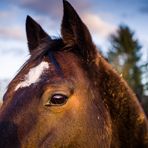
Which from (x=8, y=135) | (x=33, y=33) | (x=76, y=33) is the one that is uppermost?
(x=33, y=33)

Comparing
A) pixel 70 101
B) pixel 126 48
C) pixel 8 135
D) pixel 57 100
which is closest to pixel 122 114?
pixel 70 101

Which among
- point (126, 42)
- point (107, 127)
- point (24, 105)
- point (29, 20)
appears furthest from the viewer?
point (126, 42)

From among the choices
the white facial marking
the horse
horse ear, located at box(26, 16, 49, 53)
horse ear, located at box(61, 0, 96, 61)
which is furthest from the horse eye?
horse ear, located at box(26, 16, 49, 53)

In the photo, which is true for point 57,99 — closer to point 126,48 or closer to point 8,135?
point 8,135

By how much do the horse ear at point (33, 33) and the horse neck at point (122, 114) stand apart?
1.11 m

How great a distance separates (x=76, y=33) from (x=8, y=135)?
1514 mm

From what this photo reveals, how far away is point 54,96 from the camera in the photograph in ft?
14.6

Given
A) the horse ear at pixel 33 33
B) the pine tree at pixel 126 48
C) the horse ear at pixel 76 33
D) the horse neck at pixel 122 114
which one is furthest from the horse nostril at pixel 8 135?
the pine tree at pixel 126 48

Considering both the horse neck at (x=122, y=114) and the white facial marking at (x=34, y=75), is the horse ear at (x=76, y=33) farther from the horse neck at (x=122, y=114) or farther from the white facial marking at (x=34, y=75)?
the white facial marking at (x=34, y=75)

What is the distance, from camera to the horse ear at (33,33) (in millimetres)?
5727

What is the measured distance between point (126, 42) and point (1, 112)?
53759 mm

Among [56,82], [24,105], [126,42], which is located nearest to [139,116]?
[56,82]

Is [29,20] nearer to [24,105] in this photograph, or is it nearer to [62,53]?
[62,53]

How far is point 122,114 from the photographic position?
16.3ft
